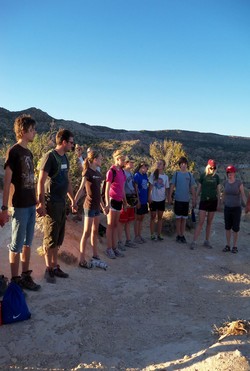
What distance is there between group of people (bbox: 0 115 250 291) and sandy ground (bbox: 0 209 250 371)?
1.33 ft

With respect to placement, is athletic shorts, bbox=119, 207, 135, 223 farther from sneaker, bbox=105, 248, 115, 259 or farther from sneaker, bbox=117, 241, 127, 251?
sneaker, bbox=105, 248, 115, 259

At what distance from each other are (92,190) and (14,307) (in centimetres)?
233

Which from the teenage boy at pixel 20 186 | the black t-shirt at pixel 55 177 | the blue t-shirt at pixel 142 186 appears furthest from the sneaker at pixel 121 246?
the teenage boy at pixel 20 186

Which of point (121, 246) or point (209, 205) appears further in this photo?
point (209, 205)

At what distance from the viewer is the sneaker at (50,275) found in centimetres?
472

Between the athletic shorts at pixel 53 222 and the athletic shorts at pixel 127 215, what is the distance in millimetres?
2289

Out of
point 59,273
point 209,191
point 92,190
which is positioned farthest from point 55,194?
point 209,191

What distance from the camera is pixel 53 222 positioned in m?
4.69

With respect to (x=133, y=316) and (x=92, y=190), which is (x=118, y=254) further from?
(x=133, y=316)

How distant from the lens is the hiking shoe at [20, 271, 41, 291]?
437 centimetres

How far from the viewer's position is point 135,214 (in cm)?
742

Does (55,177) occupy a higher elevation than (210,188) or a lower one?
higher

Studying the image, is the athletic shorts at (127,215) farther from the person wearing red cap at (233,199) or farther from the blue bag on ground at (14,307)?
the blue bag on ground at (14,307)

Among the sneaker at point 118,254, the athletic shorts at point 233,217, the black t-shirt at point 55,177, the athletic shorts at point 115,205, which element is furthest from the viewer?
the athletic shorts at point 233,217
